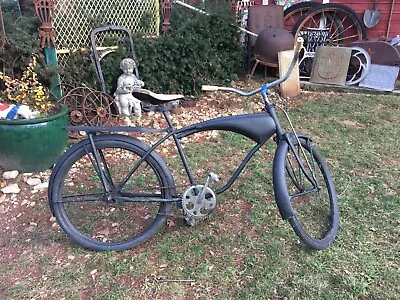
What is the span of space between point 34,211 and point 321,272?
6.39 ft

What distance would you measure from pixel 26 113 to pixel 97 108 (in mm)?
978

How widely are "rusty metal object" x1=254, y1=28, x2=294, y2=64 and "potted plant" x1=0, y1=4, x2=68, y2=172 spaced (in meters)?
3.34

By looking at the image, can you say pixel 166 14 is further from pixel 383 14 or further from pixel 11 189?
pixel 383 14

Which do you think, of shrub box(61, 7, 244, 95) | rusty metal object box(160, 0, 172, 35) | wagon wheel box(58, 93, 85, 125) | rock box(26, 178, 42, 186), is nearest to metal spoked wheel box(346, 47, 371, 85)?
shrub box(61, 7, 244, 95)

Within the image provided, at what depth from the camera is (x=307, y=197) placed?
2.75 meters

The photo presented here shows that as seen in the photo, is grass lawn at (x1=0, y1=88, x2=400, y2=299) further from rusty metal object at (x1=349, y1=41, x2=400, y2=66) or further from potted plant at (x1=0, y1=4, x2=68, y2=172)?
rusty metal object at (x1=349, y1=41, x2=400, y2=66)

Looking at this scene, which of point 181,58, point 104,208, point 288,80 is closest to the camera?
point 104,208

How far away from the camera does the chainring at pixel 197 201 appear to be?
2273 millimetres

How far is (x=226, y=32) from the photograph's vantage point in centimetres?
562

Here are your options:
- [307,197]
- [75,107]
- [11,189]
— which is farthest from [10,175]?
[307,197]

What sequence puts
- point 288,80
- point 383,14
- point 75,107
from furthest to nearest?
point 383,14
point 288,80
point 75,107

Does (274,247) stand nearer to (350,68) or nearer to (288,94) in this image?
(288,94)

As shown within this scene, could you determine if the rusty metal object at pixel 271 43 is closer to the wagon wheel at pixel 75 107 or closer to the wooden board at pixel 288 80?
the wooden board at pixel 288 80

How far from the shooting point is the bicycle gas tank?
7.09 feet
